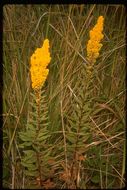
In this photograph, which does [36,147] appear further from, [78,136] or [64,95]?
[64,95]

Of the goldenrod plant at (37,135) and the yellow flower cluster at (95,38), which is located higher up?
the yellow flower cluster at (95,38)

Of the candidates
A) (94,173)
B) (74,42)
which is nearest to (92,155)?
(94,173)

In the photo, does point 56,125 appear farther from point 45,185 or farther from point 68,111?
point 45,185

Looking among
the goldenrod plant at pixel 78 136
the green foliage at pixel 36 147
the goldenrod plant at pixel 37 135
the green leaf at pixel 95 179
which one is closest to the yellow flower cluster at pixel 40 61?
the goldenrod plant at pixel 37 135

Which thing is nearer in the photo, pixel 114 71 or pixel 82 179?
pixel 82 179

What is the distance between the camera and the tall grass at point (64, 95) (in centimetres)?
207

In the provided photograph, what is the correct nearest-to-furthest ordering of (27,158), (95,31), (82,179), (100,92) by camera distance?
1. (95,31)
2. (27,158)
3. (82,179)
4. (100,92)

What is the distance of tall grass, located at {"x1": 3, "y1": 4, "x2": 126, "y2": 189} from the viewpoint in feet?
6.79

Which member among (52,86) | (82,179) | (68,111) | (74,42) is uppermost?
(74,42)

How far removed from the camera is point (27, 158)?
6.28 ft

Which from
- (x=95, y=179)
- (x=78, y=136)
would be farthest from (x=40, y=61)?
(x=95, y=179)

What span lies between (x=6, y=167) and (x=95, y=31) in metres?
1.02

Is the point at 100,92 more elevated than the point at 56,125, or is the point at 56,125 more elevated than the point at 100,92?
the point at 100,92

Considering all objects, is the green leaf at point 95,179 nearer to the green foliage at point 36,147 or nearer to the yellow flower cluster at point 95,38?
the green foliage at point 36,147
